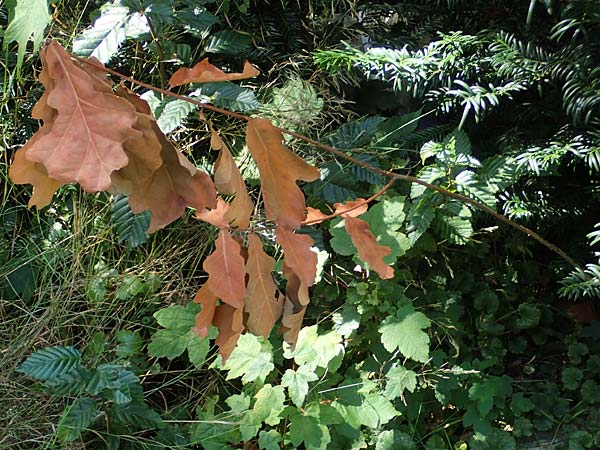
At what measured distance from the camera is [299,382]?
5.72ft

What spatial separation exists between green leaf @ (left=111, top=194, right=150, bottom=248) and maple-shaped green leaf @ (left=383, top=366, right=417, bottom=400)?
68 centimetres

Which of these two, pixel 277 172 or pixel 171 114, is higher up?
pixel 277 172

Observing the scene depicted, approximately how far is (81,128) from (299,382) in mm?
1115

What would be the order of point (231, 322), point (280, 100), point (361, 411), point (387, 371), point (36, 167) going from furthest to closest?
point (280, 100)
point (387, 371)
point (361, 411)
point (231, 322)
point (36, 167)

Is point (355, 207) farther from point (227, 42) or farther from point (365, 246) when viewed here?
point (227, 42)

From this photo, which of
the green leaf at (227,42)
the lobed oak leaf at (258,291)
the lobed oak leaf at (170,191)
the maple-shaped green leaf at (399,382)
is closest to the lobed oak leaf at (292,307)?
the lobed oak leaf at (258,291)

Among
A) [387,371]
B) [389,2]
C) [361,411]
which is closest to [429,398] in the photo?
[387,371]

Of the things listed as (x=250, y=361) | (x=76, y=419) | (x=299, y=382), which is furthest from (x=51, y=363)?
(x=299, y=382)

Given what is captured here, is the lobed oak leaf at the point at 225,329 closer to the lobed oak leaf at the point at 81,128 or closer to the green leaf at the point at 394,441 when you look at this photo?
the lobed oak leaf at the point at 81,128

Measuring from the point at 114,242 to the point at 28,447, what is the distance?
21.3 inches

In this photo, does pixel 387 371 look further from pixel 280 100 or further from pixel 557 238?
pixel 280 100

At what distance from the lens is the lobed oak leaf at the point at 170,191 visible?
0.87 meters

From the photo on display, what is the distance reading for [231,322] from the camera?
1019 mm

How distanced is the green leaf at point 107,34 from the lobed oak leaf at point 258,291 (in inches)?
33.2
